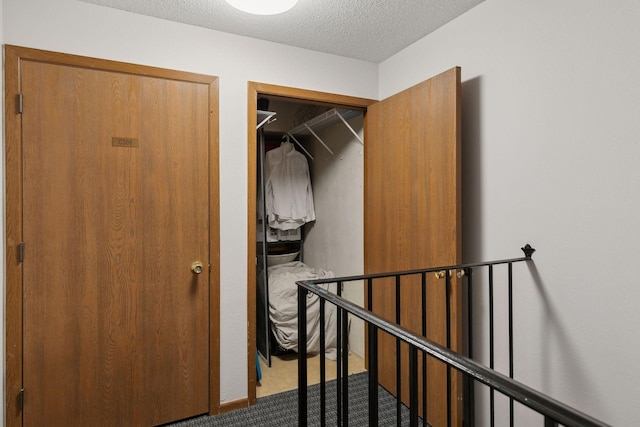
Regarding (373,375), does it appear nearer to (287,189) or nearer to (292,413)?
(292,413)

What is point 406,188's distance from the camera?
2.26m

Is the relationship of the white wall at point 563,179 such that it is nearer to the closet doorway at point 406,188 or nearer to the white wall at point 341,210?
the closet doorway at point 406,188

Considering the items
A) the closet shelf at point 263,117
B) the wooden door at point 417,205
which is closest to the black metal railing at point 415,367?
the wooden door at point 417,205

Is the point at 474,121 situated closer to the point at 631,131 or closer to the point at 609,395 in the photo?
the point at 631,131

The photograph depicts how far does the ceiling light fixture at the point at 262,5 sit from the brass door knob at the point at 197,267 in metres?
1.35

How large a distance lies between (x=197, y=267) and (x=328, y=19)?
1580 millimetres

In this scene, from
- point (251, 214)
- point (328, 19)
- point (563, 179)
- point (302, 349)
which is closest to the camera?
point (302, 349)

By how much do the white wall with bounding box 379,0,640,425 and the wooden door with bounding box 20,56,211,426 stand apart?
155 centimetres

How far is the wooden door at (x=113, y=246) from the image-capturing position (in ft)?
5.97

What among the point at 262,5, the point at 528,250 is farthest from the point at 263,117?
the point at 528,250

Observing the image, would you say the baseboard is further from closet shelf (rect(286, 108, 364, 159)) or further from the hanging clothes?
closet shelf (rect(286, 108, 364, 159))

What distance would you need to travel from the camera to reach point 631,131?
1345 mm

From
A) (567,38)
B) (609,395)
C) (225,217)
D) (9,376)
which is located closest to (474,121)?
(567,38)

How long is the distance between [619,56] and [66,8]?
2468 mm
